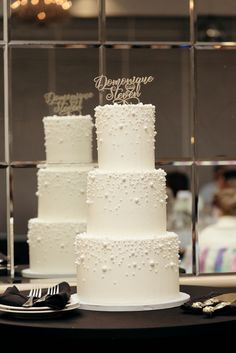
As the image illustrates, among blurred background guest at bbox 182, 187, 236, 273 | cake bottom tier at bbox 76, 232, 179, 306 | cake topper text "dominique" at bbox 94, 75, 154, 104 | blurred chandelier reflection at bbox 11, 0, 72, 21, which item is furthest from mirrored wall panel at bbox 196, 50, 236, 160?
cake bottom tier at bbox 76, 232, 179, 306

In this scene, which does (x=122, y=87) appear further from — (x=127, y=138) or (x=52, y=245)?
(x=52, y=245)

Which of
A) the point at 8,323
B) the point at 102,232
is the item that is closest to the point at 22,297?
the point at 8,323

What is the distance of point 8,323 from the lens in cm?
285

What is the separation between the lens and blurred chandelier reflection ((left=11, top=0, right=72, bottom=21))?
402cm

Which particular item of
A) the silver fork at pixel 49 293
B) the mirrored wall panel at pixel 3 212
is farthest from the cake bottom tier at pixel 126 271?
the mirrored wall panel at pixel 3 212

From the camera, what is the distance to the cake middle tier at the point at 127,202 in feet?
10.5

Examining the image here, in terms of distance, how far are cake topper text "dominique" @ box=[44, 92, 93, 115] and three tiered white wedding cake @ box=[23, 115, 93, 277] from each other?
0.04 meters

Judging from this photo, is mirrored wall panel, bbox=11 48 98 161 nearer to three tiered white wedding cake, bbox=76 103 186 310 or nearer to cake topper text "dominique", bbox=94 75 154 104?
cake topper text "dominique", bbox=94 75 154 104

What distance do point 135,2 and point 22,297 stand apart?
1.58 metres

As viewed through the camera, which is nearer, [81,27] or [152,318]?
[152,318]

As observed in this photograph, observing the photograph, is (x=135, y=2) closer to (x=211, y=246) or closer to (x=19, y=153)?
(x=19, y=153)

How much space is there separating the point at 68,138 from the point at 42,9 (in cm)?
54

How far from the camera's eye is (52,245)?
3.96 meters

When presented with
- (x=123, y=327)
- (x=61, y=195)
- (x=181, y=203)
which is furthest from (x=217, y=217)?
(x=123, y=327)
